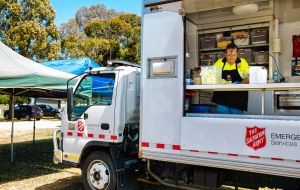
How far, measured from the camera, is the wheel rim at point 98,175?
6.76 m

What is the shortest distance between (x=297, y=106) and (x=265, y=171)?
1.41 meters

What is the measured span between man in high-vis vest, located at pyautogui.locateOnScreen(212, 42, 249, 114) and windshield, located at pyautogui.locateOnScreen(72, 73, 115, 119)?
1971 millimetres

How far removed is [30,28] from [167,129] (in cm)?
2554

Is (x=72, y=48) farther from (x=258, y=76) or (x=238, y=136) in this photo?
(x=238, y=136)

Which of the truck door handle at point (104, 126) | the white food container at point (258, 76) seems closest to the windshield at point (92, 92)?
the truck door handle at point (104, 126)

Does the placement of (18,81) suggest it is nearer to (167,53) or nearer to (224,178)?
(167,53)

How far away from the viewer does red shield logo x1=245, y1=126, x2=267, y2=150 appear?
4.87 m

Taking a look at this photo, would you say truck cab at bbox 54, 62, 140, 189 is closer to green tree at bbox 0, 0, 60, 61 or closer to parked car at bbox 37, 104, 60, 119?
green tree at bbox 0, 0, 60, 61

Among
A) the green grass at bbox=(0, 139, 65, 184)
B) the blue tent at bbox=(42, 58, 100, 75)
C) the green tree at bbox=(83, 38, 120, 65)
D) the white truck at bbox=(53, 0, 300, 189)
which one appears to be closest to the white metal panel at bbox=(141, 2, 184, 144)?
the white truck at bbox=(53, 0, 300, 189)

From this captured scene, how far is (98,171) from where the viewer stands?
6867 mm

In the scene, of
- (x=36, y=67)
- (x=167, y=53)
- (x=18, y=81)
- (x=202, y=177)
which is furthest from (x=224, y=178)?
(x=36, y=67)

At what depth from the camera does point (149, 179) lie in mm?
6793

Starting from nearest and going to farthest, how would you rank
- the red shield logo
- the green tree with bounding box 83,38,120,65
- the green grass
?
the red shield logo, the green grass, the green tree with bounding box 83,38,120,65

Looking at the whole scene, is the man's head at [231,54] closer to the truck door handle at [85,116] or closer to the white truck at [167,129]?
the white truck at [167,129]
